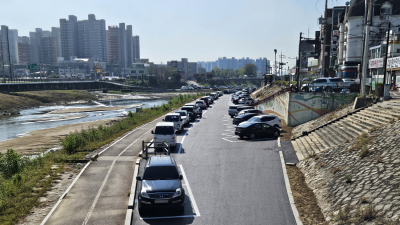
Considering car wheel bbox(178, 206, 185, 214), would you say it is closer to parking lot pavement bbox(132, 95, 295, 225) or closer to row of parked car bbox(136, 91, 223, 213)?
row of parked car bbox(136, 91, 223, 213)

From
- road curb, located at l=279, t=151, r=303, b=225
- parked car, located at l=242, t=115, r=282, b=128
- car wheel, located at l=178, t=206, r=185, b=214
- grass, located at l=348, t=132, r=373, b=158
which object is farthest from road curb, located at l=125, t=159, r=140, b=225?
parked car, located at l=242, t=115, r=282, b=128

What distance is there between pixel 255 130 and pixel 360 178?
14.1 metres

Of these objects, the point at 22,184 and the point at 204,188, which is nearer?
the point at 22,184

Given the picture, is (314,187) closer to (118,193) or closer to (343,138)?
(343,138)

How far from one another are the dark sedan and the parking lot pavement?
896 mm

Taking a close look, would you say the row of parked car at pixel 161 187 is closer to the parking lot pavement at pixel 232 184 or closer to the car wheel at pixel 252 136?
the parking lot pavement at pixel 232 184

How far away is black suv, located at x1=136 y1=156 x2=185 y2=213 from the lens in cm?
1132

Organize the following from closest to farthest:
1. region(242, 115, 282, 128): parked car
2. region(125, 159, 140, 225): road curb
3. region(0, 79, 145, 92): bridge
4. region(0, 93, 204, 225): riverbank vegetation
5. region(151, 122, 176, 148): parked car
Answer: region(125, 159, 140, 225): road curb → region(0, 93, 204, 225): riverbank vegetation → region(151, 122, 176, 148): parked car → region(242, 115, 282, 128): parked car → region(0, 79, 145, 92): bridge

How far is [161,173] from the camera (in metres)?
12.6

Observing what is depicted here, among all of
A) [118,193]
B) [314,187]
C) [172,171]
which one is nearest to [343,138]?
[314,187]

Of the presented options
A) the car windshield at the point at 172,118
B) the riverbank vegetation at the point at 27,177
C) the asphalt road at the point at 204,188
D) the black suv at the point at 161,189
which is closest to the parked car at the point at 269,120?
the asphalt road at the point at 204,188

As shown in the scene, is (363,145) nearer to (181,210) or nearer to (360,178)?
(360,178)

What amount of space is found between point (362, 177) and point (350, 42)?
150 feet

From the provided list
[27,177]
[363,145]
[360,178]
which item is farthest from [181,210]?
[363,145]
